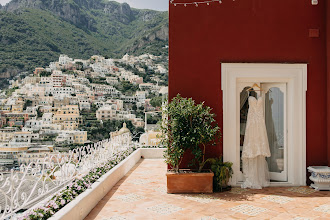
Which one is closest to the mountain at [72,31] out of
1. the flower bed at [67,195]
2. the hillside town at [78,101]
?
the hillside town at [78,101]

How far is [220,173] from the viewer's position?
462 cm

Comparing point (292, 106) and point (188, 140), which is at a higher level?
point (292, 106)

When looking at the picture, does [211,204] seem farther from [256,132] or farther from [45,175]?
[45,175]

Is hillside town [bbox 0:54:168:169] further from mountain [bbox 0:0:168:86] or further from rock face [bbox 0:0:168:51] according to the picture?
rock face [bbox 0:0:168:51]

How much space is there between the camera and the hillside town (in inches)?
1586

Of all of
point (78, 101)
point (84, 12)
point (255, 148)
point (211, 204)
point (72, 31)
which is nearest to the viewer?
point (211, 204)

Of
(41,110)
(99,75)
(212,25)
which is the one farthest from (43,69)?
(212,25)

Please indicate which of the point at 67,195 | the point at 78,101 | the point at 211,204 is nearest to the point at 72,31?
the point at 78,101

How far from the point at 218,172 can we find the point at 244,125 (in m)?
0.99

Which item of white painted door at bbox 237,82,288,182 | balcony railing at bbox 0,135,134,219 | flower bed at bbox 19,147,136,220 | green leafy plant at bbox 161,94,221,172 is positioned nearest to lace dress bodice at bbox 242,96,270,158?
white painted door at bbox 237,82,288,182

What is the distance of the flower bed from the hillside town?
3131 cm

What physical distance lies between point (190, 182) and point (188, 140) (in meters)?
0.61

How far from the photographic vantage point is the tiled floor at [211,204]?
3.54 meters

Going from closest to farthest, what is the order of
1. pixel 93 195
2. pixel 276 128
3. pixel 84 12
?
pixel 93 195 < pixel 276 128 < pixel 84 12
